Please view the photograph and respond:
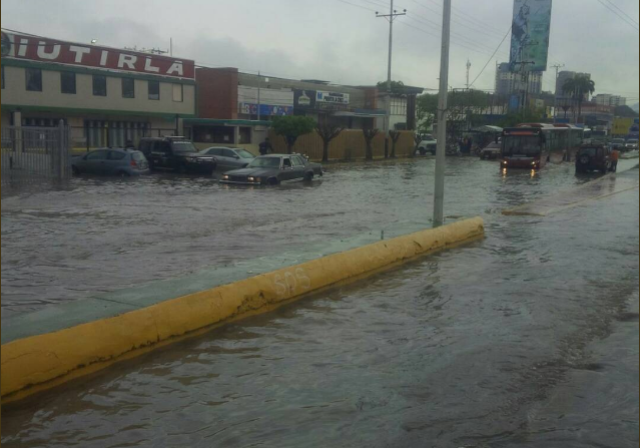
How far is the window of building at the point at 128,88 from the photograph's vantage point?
43.6m

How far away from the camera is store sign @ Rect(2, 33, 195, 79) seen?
38.3 meters

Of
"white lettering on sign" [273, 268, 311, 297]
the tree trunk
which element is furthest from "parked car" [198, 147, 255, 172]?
"white lettering on sign" [273, 268, 311, 297]

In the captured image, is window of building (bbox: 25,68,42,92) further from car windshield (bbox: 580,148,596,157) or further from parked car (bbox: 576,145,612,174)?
car windshield (bbox: 580,148,596,157)

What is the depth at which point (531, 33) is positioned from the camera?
1319 centimetres

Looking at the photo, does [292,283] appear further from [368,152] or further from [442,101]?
[368,152]

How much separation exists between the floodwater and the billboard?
3.70 m

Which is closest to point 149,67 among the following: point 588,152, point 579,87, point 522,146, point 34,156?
point 34,156

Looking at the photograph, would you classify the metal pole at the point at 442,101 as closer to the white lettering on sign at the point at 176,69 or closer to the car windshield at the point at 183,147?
the car windshield at the point at 183,147

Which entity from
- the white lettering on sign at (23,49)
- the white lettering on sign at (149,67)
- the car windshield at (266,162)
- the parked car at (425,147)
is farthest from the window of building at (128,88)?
the parked car at (425,147)

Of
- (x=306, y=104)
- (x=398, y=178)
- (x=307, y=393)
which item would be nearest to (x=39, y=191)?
(x=398, y=178)

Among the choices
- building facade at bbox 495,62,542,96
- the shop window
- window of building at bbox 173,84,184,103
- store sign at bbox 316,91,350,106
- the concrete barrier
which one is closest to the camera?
the concrete barrier

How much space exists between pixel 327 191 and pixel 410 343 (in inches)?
789

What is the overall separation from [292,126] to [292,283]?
3944 cm

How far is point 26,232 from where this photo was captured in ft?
50.2
